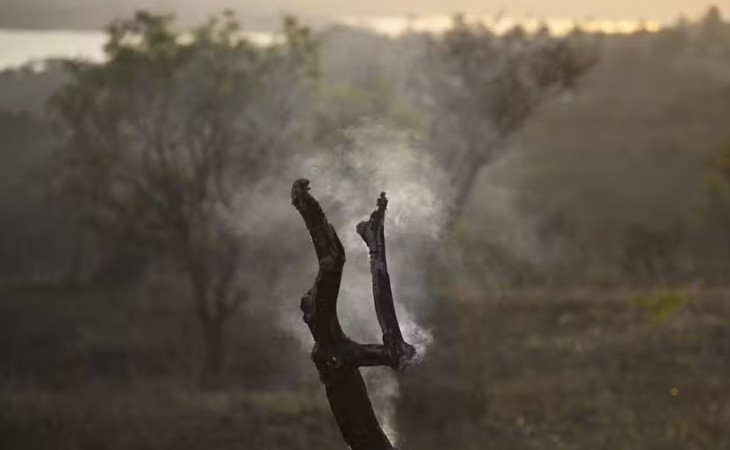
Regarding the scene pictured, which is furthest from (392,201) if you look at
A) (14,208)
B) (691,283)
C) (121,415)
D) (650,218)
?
(650,218)

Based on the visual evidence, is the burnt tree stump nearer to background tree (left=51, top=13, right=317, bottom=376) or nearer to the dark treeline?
the dark treeline

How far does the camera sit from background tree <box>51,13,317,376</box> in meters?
8.05

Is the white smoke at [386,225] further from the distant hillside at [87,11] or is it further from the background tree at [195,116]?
the distant hillside at [87,11]

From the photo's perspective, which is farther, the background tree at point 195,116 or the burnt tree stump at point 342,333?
the background tree at point 195,116

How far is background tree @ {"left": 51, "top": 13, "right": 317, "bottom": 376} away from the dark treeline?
0.02 metres

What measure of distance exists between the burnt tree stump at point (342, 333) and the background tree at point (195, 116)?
574 cm

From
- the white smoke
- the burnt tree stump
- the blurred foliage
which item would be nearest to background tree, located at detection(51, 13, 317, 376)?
the white smoke

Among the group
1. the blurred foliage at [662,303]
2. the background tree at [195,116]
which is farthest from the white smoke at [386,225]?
the blurred foliage at [662,303]

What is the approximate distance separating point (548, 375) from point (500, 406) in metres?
1.00

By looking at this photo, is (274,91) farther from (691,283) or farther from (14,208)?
(691,283)

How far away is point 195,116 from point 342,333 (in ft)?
20.6

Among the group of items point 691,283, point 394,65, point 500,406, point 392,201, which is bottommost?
point 392,201

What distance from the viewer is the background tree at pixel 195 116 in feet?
26.4

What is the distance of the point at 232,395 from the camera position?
313 inches
